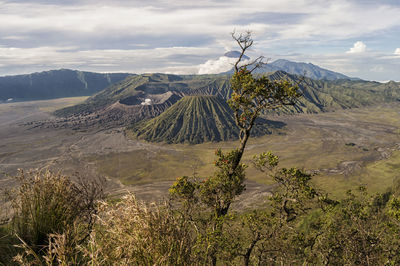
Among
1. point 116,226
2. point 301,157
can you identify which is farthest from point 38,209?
point 301,157

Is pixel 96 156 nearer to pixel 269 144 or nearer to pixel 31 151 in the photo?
pixel 31 151

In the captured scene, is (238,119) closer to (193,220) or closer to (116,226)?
(193,220)

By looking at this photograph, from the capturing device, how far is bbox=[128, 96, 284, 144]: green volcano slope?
493ft

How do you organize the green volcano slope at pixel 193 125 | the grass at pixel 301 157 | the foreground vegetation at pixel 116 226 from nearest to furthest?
the foreground vegetation at pixel 116 226, the grass at pixel 301 157, the green volcano slope at pixel 193 125

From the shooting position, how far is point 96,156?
374 ft

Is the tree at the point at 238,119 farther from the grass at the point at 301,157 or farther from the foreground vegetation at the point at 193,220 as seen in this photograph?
the grass at the point at 301,157

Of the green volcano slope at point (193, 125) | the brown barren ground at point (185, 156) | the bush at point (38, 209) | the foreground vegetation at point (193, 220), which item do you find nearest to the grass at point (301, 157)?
the brown barren ground at point (185, 156)

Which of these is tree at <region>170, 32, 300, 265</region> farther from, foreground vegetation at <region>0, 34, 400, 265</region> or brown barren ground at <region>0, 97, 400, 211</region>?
brown barren ground at <region>0, 97, 400, 211</region>

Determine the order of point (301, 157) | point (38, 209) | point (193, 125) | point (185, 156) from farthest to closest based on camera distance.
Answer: point (193, 125) < point (185, 156) < point (301, 157) < point (38, 209)

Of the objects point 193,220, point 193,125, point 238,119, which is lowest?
point 193,125

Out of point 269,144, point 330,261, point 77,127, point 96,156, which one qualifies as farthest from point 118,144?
point 330,261

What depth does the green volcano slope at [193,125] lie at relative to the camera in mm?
150275

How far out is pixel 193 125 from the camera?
534 ft

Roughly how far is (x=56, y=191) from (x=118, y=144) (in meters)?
137
